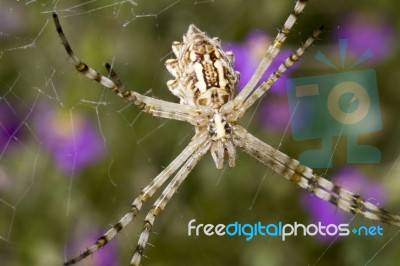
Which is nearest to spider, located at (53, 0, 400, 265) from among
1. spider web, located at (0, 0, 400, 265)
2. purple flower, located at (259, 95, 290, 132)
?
spider web, located at (0, 0, 400, 265)

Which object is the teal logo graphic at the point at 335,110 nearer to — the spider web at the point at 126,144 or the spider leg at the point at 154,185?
the spider web at the point at 126,144

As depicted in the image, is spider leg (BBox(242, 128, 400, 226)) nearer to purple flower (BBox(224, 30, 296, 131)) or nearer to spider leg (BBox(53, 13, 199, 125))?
spider leg (BBox(53, 13, 199, 125))

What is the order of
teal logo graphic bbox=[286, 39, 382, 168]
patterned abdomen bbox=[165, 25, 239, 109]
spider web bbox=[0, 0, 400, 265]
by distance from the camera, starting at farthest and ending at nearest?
teal logo graphic bbox=[286, 39, 382, 168] < spider web bbox=[0, 0, 400, 265] < patterned abdomen bbox=[165, 25, 239, 109]

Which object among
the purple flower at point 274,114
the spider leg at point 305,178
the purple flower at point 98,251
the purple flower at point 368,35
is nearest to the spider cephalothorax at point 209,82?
the spider leg at point 305,178

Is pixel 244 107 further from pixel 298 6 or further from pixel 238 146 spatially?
pixel 298 6

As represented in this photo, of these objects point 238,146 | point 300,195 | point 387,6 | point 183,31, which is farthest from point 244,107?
point 387,6

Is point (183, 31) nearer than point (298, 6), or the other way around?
point (298, 6)
